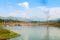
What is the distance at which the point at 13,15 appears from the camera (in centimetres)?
451

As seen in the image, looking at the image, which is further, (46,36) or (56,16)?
(46,36)

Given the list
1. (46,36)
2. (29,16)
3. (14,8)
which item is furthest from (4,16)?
(46,36)

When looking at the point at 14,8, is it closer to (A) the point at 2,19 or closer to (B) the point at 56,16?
(A) the point at 2,19

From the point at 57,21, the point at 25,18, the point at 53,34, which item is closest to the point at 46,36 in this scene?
the point at 53,34

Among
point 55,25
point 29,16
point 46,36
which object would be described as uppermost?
point 29,16

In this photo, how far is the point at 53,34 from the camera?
505cm

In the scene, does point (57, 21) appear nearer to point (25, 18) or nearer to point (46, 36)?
point (46, 36)

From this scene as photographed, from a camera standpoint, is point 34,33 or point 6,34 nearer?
point 6,34

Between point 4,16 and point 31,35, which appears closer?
point 4,16

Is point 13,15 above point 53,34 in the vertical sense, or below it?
above

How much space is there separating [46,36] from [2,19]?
1.57m

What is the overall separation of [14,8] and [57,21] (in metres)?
1.39

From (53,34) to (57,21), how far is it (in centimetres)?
69

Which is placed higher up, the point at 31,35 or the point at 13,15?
the point at 13,15
